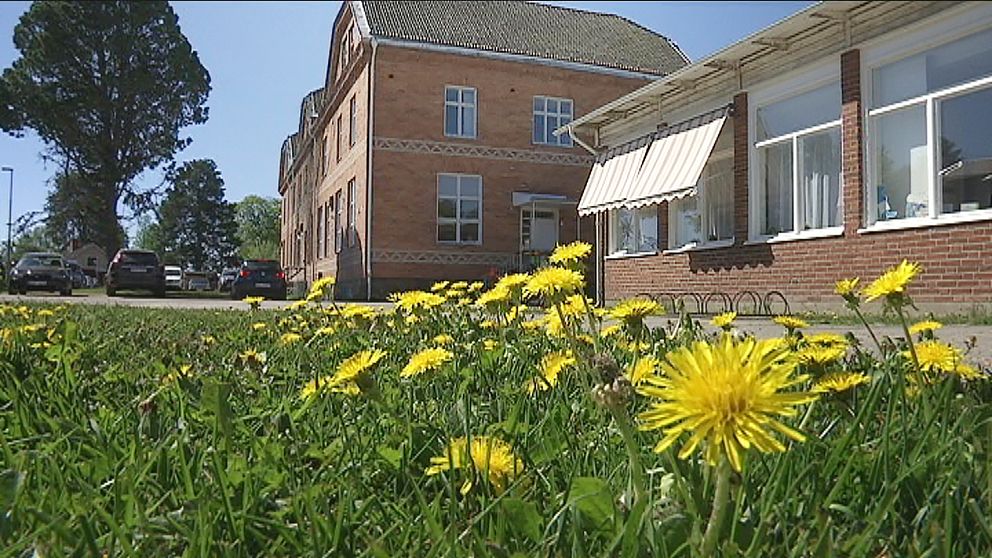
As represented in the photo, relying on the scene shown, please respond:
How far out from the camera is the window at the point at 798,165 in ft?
31.6

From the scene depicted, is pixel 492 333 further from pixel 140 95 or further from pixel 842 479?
pixel 140 95

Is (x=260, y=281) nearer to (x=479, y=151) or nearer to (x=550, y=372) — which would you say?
(x=479, y=151)

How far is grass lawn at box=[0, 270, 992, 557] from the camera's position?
0.80 m

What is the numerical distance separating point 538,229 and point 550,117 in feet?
11.6

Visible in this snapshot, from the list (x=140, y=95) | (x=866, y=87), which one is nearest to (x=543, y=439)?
(x=866, y=87)

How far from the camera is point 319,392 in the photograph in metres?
1.69

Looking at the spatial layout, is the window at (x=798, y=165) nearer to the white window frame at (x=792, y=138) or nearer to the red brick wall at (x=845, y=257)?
the white window frame at (x=792, y=138)

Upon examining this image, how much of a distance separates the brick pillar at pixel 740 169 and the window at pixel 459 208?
1144 centimetres

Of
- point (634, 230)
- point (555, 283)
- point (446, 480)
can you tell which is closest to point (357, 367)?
point (446, 480)

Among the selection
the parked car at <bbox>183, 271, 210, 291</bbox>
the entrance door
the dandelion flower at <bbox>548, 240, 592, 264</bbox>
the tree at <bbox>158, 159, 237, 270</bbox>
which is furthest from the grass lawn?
the parked car at <bbox>183, 271, 210, 291</bbox>

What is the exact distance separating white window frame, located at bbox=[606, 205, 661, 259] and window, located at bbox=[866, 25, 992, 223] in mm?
4715

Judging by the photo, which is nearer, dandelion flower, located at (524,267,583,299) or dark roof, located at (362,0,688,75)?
dandelion flower, located at (524,267,583,299)

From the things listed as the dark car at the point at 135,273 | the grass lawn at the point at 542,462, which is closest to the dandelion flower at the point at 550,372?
the grass lawn at the point at 542,462

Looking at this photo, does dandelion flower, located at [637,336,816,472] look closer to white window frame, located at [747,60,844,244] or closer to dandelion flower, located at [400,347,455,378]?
dandelion flower, located at [400,347,455,378]
